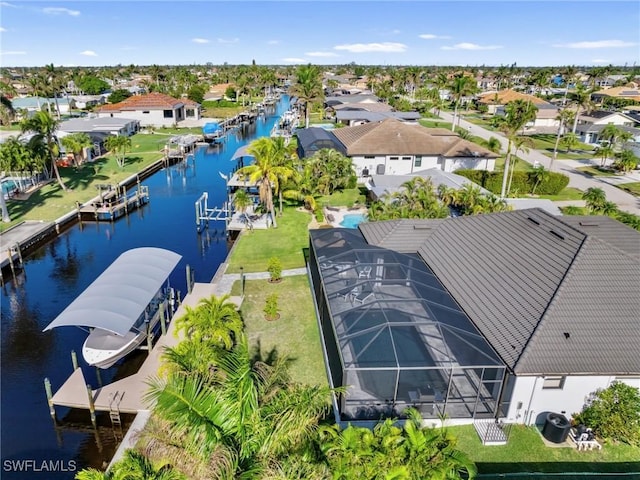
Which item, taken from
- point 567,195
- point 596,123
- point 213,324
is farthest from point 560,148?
point 213,324

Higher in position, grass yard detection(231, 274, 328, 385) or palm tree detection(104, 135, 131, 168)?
palm tree detection(104, 135, 131, 168)

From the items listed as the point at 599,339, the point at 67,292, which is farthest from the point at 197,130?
the point at 599,339

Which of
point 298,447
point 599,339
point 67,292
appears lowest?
point 67,292

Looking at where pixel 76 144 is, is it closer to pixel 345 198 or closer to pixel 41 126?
pixel 41 126

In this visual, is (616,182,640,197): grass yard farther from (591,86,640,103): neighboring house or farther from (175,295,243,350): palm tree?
(591,86,640,103): neighboring house

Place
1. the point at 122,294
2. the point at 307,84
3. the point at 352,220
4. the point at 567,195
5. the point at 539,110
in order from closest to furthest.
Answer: the point at 122,294 → the point at 352,220 → the point at 567,195 → the point at 307,84 → the point at 539,110

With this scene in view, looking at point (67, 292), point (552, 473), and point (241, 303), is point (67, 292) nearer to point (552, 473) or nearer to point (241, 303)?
point (241, 303)

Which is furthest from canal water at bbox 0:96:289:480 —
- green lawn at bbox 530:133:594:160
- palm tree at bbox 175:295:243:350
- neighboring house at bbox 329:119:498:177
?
green lawn at bbox 530:133:594:160
